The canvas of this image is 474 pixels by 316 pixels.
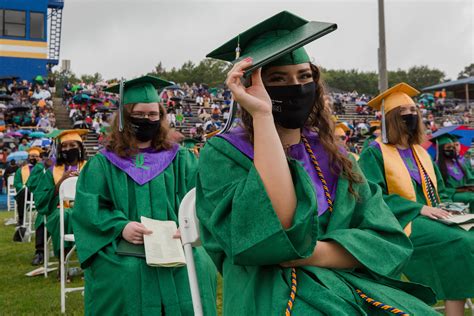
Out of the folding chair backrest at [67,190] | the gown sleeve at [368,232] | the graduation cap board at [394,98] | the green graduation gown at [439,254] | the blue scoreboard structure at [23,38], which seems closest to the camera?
the gown sleeve at [368,232]

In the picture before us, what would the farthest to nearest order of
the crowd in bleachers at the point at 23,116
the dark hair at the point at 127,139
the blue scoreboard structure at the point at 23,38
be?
the blue scoreboard structure at the point at 23,38 < the crowd in bleachers at the point at 23,116 < the dark hair at the point at 127,139

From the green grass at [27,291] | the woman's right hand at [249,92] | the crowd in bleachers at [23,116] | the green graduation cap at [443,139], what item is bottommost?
the green grass at [27,291]

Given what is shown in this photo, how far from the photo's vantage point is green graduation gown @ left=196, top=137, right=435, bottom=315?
1.76m

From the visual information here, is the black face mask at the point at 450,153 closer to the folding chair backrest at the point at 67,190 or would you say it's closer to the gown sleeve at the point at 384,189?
the gown sleeve at the point at 384,189

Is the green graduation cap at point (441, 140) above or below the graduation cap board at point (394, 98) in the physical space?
below

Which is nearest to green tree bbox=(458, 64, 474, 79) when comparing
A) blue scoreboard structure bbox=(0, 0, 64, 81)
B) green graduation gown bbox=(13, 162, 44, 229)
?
blue scoreboard structure bbox=(0, 0, 64, 81)

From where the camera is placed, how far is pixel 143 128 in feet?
13.1

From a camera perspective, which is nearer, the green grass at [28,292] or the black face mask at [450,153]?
the green grass at [28,292]

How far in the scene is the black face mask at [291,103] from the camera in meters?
2.10

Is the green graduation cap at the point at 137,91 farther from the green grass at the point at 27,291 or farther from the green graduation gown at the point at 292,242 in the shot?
the green grass at the point at 27,291

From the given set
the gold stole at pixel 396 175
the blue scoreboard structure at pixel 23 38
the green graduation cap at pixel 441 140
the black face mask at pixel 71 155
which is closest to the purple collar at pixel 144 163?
the gold stole at pixel 396 175

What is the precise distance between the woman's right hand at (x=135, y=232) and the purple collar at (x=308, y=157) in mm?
1543

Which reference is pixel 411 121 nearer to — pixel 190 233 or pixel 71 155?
pixel 190 233

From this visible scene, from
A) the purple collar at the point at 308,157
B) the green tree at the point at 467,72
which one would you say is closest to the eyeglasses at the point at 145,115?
the purple collar at the point at 308,157
